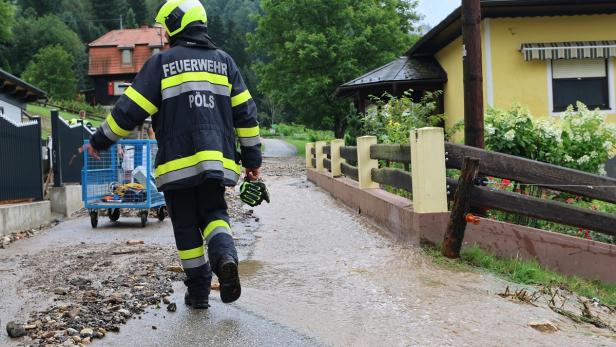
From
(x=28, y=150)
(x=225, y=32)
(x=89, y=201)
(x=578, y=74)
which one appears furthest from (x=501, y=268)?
(x=225, y=32)

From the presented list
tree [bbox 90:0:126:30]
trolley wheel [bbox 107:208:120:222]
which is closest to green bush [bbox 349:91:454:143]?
trolley wheel [bbox 107:208:120:222]

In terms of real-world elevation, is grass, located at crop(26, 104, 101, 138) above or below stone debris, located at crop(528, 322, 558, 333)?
above

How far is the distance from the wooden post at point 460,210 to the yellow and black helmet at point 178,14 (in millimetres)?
2919

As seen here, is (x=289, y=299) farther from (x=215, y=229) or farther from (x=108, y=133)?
(x=108, y=133)

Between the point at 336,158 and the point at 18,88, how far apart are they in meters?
16.5

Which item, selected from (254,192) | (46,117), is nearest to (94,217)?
(254,192)

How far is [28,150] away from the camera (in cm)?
1109

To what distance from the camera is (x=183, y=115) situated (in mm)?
4223

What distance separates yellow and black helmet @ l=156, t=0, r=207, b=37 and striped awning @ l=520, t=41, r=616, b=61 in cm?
1278

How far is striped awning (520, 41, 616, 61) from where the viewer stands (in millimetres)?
A: 15562

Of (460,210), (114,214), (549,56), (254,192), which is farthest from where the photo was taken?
(549,56)

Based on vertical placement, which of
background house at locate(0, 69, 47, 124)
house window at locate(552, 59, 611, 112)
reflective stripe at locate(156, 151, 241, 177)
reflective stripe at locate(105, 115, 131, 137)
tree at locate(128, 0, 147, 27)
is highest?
tree at locate(128, 0, 147, 27)

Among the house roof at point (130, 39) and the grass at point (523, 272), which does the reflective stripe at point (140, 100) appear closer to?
the grass at point (523, 272)

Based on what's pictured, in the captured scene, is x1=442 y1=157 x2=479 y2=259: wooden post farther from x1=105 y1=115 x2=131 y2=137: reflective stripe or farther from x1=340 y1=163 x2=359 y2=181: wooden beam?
x1=340 y1=163 x2=359 y2=181: wooden beam
